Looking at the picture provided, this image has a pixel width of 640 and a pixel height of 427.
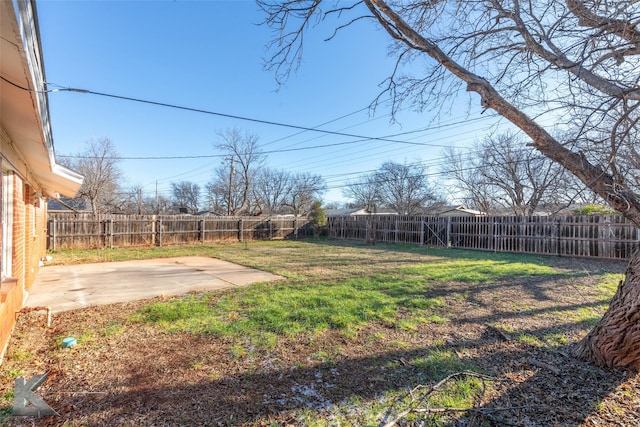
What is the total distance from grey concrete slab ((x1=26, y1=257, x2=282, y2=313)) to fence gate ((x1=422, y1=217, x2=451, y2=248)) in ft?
33.2

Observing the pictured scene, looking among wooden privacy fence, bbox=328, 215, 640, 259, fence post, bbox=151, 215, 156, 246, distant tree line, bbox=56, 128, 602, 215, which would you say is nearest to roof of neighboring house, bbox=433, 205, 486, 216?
distant tree line, bbox=56, 128, 602, 215

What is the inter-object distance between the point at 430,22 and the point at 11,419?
203 inches

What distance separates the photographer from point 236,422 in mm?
1891

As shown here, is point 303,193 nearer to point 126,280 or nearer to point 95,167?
point 95,167

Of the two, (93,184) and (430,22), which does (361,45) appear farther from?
(93,184)

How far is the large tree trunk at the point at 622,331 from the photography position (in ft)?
8.03

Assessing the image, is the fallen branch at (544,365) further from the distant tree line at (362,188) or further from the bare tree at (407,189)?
the bare tree at (407,189)

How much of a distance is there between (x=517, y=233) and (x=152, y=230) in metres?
16.1

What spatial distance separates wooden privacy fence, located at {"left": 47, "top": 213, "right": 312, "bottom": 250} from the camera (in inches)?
459

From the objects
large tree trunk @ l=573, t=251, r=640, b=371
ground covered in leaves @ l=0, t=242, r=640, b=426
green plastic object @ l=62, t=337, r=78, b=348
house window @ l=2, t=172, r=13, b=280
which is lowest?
ground covered in leaves @ l=0, t=242, r=640, b=426

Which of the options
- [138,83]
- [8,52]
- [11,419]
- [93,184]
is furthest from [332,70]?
[93,184]

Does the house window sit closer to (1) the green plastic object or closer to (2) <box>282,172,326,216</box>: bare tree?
(1) the green plastic object

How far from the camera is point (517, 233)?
11.8 m

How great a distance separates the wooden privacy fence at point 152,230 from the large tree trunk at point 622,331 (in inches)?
555
